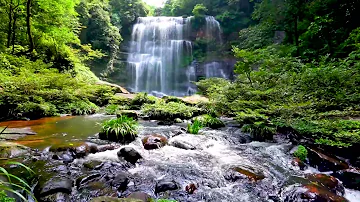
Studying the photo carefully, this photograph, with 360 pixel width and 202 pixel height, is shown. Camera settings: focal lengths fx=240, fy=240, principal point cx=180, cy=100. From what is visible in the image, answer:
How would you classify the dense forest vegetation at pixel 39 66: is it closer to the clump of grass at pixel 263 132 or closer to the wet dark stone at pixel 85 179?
the wet dark stone at pixel 85 179

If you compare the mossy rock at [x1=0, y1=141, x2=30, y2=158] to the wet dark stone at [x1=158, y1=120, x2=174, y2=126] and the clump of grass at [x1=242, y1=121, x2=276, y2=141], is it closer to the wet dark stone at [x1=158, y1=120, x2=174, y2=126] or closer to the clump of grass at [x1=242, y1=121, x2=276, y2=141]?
the wet dark stone at [x1=158, y1=120, x2=174, y2=126]

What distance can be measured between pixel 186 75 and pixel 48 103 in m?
16.1

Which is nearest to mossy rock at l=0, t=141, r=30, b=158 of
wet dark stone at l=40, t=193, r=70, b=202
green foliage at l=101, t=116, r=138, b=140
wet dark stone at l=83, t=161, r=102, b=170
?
wet dark stone at l=83, t=161, r=102, b=170

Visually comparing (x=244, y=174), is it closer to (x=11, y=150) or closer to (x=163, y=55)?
(x=11, y=150)

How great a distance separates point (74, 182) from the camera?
438 centimetres

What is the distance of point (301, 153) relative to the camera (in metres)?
6.01

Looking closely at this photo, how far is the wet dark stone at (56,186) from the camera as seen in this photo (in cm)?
391

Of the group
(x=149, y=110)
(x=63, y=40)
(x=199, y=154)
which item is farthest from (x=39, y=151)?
(x=63, y=40)

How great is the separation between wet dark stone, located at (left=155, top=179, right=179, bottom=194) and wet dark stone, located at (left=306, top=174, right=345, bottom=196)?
279cm

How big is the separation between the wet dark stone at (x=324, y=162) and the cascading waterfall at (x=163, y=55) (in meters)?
18.1

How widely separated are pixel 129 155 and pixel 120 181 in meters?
1.19

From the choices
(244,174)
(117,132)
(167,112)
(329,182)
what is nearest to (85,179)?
(117,132)

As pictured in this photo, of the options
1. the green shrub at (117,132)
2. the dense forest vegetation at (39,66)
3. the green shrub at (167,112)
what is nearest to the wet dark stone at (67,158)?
the green shrub at (117,132)

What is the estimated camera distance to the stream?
4355mm
